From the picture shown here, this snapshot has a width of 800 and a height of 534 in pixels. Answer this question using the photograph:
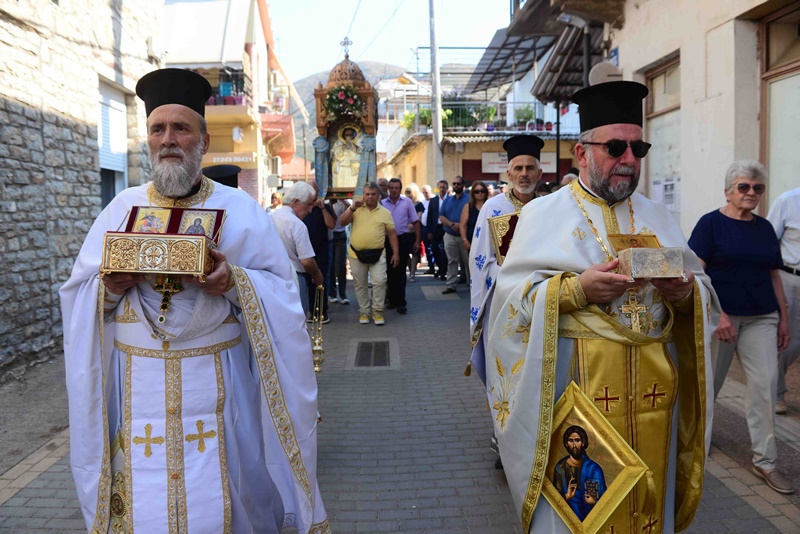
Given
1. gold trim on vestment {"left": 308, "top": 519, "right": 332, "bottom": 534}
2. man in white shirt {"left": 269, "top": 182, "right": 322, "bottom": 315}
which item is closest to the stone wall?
man in white shirt {"left": 269, "top": 182, "right": 322, "bottom": 315}

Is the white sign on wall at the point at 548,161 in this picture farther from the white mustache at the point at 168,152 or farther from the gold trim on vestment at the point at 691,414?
the white mustache at the point at 168,152

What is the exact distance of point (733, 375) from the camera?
711 centimetres

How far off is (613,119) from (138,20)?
10692mm

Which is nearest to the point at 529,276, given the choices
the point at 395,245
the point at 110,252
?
the point at 110,252

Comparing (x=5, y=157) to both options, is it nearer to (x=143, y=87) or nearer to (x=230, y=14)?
(x=143, y=87)

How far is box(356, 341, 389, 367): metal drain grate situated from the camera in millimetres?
8367

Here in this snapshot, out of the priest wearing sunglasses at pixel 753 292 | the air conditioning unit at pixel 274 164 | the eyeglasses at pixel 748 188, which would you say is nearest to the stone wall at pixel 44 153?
the priest wearing sunglasses at pixel 753 292

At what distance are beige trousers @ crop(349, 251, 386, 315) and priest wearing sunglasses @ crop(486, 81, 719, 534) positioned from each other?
7.38 metres

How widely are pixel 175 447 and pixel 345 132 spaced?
399 inches

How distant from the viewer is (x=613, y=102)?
2.90 meters

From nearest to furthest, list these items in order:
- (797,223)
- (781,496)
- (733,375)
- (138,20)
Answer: (781,496), (797,223), (733,375), (138,20)

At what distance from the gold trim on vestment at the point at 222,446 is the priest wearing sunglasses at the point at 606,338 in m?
1.16

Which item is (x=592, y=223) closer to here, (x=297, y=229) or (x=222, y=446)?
(x=222, y=446)

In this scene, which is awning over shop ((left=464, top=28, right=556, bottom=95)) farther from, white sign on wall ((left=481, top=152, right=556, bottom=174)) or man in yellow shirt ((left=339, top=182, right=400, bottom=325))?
man in yellow shirt ((left=339, top=182, right=400, bottom=325))
